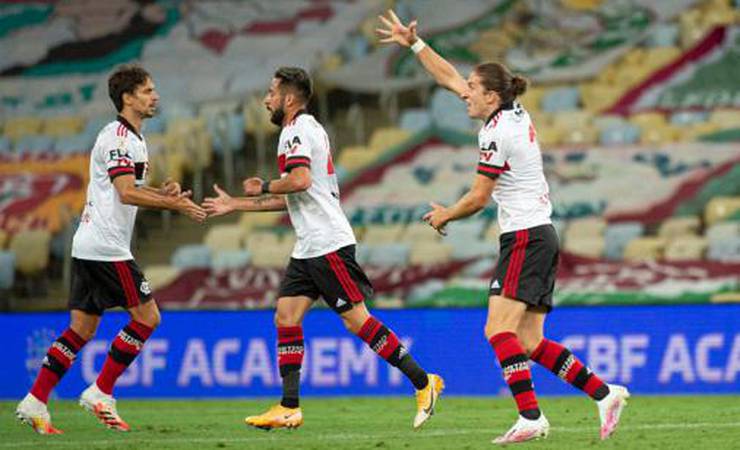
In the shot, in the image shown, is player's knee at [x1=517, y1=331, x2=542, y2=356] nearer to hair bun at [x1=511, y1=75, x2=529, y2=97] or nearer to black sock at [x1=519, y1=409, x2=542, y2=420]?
black sock at [x1=519, y1=409, x2=542, y2=420]

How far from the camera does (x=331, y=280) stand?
362 inches

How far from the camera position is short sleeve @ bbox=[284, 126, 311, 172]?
356 inches

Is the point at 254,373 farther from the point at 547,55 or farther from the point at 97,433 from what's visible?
the point at 547,55

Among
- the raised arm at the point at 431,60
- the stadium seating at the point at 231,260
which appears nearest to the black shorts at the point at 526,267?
the raised arm at the point at 431,60

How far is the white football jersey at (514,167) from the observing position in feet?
27.1

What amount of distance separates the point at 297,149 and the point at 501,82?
4.33 feet

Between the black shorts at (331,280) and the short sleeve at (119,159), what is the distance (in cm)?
110

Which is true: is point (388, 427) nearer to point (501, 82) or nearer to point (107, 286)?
point (107, 286)

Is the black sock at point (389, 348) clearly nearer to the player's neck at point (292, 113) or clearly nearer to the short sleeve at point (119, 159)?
the player's neck at point (292, 113)

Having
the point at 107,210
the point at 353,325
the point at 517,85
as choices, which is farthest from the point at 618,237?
the point at 517,85

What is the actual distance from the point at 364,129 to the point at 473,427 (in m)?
10.8

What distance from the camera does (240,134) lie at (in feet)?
65.7

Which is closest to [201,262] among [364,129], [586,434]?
[364,129]

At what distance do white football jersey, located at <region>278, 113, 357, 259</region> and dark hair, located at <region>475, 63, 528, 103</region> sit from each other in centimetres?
122
